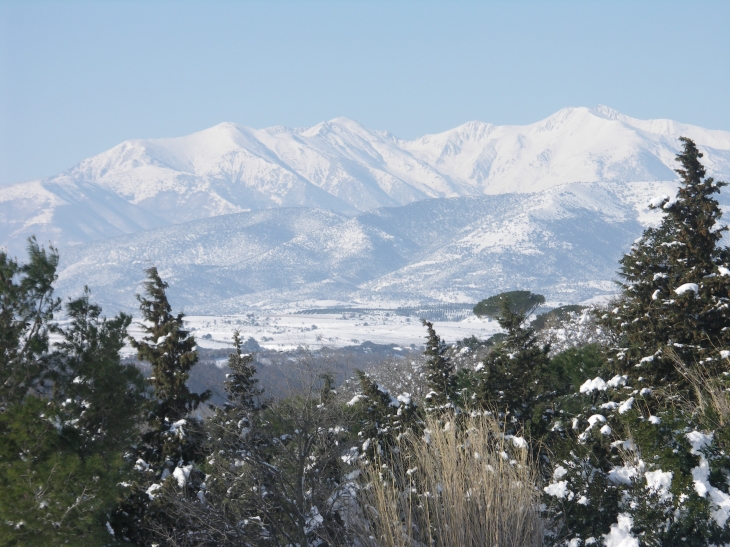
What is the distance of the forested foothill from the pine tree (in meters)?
0.03

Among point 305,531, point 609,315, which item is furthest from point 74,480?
point 609,315

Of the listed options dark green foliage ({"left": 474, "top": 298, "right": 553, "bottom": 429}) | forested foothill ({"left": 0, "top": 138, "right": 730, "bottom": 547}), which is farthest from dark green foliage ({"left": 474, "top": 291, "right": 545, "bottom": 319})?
forested foothill ({"left": 0, "top": 138, "right": 730, "bottom": 547})

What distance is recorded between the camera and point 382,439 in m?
11.5

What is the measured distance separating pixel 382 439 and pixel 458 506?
5.05 m

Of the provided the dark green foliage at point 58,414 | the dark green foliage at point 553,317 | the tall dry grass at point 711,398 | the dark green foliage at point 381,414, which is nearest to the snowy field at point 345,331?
the dark green foliage at point 553,317

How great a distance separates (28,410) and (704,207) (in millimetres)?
8832

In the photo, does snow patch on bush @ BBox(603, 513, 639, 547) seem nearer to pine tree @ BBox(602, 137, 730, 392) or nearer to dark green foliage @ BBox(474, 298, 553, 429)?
pine tree @ BBox(602, 137, 730, 392)

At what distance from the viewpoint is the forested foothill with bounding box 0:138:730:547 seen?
666 cm

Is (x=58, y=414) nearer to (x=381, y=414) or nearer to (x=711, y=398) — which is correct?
(x=381, y=414)

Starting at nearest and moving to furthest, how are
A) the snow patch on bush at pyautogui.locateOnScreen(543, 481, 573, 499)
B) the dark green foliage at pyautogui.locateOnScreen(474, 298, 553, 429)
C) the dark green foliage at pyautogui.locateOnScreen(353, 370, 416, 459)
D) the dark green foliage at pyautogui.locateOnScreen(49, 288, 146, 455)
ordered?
1. the snow patch on bush at pyautogui.locateOnScreen(543, 481, 573, 499)
2. the dark green foliage at pyautogui.locateOnScreen(49, 288, 146, 455)
3. the dark green foliage at pyautogui.locateOnScreen(353, 370, 416, 459)
4. the dark green foliage at pyautogui.locateOnScreen(474, 298, 553, 429)

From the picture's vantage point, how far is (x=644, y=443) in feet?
22.4

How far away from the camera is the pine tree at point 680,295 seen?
1032 centimetres

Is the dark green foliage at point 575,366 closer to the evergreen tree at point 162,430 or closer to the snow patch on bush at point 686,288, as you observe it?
the snow patch on bush at point 686,288

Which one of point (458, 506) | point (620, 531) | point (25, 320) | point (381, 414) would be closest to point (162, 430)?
point (25, 320)
